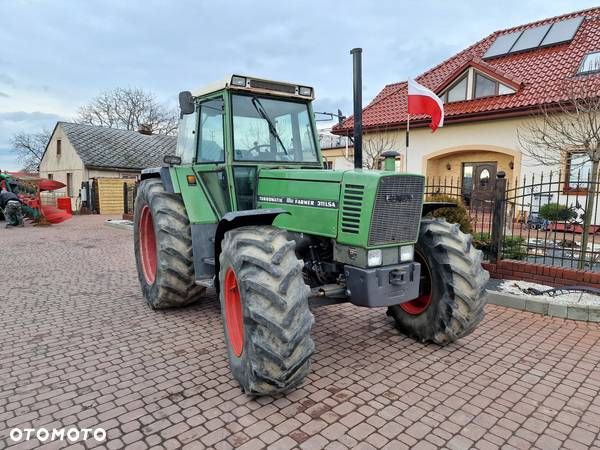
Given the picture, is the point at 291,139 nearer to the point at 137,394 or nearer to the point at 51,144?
the point at 137,394

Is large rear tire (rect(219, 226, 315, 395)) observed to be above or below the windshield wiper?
below

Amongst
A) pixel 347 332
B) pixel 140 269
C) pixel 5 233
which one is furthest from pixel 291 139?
pixel 5 233

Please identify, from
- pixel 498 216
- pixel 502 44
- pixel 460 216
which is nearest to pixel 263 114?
pixel 498 216

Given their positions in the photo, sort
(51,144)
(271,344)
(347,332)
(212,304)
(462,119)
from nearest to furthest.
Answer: (271,344)
(347,332)
(212,304)
(462,119)
(51,144)

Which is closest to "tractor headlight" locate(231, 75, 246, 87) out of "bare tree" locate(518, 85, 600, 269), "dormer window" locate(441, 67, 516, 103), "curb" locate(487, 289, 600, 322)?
"curb" locate(487, 289, 600, 322)

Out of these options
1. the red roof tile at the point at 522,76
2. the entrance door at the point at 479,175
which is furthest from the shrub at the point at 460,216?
the entrance door at the point at 479,175

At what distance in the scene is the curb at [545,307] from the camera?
4.64 meters

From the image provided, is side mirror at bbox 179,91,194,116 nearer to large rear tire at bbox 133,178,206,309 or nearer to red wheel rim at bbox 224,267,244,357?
large rear tire at bbox 133,178,206,309

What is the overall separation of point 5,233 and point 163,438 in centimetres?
1279

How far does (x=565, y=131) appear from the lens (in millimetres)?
7773

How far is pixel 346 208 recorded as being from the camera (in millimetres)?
3320

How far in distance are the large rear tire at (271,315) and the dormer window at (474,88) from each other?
12818 millimetres

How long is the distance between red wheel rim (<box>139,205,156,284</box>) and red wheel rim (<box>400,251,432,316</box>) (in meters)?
3.24

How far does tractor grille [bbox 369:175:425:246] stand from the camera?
321 cm
